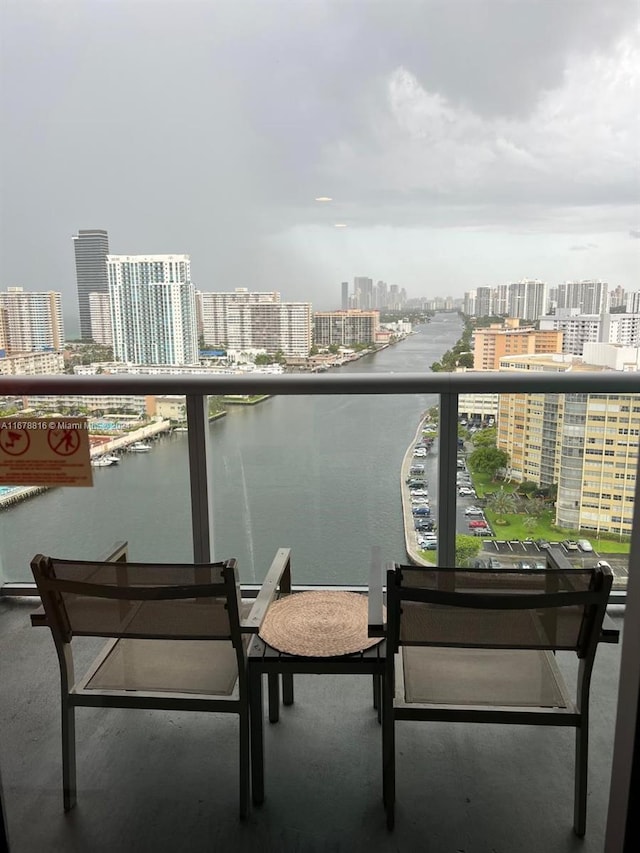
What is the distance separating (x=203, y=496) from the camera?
331cm

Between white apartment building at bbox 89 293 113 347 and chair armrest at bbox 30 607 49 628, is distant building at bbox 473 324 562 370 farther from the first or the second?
chair armrest at bbox 30 607 49 628

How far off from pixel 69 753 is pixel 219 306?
2175 millimetres

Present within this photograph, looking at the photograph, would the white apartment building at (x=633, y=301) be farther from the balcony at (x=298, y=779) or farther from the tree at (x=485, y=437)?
the balcony at (x=298, y=779)

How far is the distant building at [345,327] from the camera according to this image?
10.9ft

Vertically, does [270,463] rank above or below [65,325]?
below

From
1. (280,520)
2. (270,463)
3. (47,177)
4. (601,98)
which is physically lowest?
(280,520)

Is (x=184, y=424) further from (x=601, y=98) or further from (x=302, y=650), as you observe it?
(x=601, y=98)

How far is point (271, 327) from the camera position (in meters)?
3.45

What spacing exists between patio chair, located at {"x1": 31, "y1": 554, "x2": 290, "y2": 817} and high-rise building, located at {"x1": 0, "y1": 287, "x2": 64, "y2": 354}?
1.72 m

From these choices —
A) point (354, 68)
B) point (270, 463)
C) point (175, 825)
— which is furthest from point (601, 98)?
point (175, 825)

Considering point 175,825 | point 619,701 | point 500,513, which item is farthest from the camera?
point 500,513

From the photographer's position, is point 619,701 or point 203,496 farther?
point 203,496

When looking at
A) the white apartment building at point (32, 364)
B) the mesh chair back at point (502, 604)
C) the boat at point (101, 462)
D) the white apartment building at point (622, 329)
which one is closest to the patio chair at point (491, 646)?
the mesh chair back at point (502, 604)

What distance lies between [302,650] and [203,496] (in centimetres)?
149
